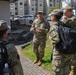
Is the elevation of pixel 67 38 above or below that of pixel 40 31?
above

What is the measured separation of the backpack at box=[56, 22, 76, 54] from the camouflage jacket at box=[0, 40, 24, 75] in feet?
6.88

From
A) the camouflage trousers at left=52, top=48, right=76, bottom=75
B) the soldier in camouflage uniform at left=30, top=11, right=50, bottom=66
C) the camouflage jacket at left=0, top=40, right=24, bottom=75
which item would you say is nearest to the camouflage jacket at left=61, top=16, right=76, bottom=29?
the camouflage trousers at left=52, top=48, right=76, bottom=75

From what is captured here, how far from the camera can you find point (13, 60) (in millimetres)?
3939

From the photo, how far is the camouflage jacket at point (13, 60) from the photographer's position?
3887mm

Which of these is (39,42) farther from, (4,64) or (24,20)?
(24,20)

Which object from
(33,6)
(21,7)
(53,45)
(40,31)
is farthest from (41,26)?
(33,6)

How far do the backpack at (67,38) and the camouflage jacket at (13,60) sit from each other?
2096mm

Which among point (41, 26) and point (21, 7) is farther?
point (21, 7)

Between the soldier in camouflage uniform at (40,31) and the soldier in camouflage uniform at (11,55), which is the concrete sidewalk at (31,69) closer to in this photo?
the soldier in camouflage uniform at (40,31)

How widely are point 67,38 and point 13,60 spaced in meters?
2.20

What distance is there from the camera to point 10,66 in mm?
3988

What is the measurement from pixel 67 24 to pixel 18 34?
1325 cm

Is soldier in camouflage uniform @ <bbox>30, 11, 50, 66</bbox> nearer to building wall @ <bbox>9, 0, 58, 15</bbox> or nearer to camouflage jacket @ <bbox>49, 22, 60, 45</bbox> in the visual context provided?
camouflage jacket @ <bbox>49, 22, 60, 45</bbox>

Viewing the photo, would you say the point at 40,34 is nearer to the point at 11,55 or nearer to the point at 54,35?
the point at 54,35
